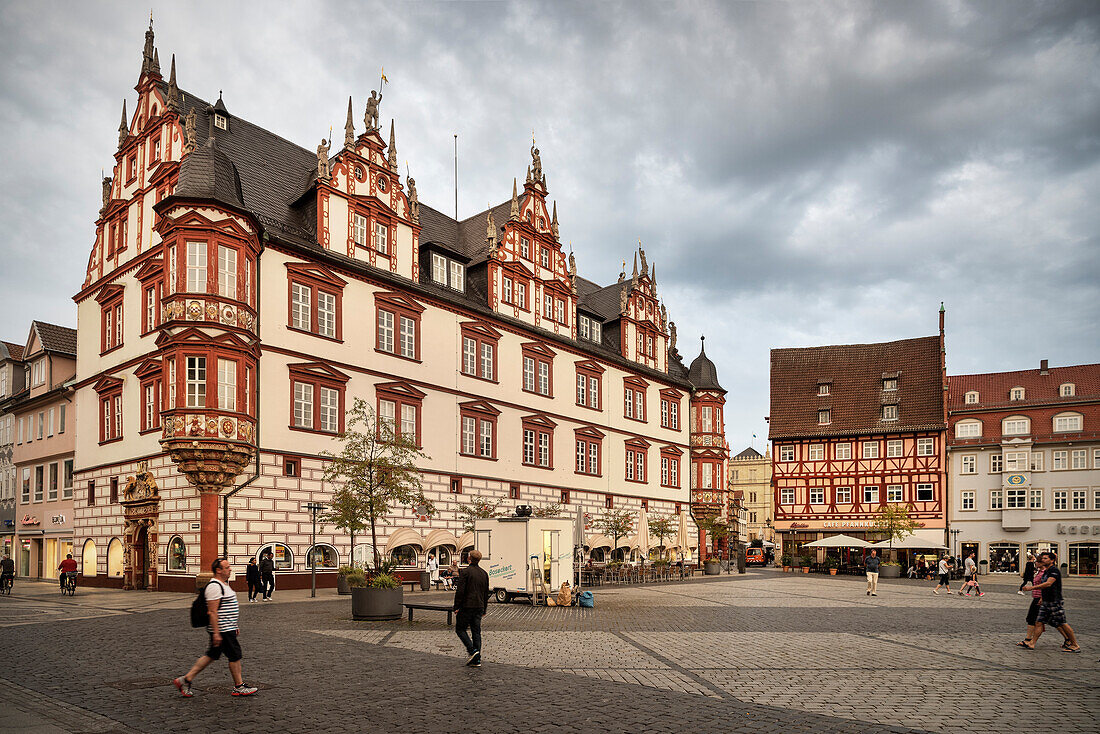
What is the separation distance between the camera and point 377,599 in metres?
21.1

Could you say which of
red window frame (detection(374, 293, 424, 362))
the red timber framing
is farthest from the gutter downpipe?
the red timber framing

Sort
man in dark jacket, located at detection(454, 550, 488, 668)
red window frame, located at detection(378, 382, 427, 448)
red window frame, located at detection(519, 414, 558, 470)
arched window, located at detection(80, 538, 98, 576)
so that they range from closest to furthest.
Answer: man in dark jacket, located at detection(454, 550, 488, 668) → arched window, located at detection(80, 538, 98, 576) → red window frame, located at detection(378, 382, 427, 448) → red window frame, located at detection(519, 414, 558, 470)

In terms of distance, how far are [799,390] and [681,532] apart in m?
30.7

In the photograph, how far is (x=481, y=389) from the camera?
43406 millimetres

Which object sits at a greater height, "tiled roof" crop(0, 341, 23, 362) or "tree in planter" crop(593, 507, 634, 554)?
"tiled roof" crop(0, 341, 23, 362)

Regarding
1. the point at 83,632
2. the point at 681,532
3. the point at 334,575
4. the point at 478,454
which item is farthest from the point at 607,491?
the point at 83,632

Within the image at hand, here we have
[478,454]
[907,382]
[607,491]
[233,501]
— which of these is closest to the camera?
[233,501]

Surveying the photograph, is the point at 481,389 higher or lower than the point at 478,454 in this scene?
higher

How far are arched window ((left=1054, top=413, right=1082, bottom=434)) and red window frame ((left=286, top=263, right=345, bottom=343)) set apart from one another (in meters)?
54.7

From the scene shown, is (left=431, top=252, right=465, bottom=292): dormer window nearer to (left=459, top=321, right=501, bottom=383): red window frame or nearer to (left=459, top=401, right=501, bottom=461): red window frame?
(left=459, top=321, right=501, bottom=383): red window frame

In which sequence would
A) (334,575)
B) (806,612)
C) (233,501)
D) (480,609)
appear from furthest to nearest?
(334,575), (233,501), (806,612), (480,609)

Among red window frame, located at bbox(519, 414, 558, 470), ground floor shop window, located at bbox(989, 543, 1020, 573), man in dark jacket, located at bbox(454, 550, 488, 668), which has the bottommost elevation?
ground floor shop window, located at bbox(989, 543, 1020, 573)

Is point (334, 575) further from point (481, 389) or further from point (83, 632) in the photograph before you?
point (83, 632)

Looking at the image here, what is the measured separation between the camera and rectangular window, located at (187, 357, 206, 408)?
3023 cm
